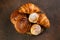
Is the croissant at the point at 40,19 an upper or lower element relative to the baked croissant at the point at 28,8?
lower

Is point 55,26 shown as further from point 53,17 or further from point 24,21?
point 24,21

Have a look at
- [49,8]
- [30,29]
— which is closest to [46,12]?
[49,8]
